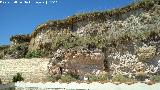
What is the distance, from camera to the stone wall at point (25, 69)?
2683 centimetres

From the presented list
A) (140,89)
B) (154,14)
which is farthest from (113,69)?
(140,89)

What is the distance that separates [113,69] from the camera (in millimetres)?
24203

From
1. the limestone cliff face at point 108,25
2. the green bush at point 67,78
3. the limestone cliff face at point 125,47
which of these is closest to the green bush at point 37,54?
the limestone cliff face at point 108,25

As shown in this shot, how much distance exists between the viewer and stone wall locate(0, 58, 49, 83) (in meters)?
26.8

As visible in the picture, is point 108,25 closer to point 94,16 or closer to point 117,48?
point 94,16

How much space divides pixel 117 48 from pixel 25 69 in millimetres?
7506

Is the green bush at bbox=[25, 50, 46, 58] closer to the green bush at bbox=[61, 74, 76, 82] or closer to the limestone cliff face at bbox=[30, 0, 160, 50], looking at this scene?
the limestone cliff face at bbox=[30, 0, 160, 50]

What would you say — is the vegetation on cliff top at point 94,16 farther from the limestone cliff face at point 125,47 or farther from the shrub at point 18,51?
the shrub at point 18,51

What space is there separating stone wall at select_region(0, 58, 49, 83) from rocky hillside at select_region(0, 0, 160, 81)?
151 cm

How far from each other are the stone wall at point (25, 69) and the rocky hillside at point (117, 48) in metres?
1.51

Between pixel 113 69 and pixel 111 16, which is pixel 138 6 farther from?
pixel 113 69

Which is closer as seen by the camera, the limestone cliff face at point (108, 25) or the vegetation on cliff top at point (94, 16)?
the limestone cliff face at point (108, 25)

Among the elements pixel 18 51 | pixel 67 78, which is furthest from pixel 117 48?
pixel 18 51

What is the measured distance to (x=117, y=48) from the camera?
24.5 m
